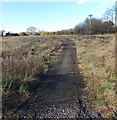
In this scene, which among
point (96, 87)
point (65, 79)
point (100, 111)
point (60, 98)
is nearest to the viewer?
point (100, 111)

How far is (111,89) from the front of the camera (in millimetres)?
5680

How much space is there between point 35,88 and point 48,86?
A: 0.62m

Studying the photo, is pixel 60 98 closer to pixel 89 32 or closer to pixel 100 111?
pixel 100 111

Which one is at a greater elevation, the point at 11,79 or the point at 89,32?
the point at 89,32

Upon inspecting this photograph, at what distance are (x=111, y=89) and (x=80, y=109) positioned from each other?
5.23 ft

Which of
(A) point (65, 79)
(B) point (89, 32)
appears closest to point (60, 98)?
(A) point (65, 79)

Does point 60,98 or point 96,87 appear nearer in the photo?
point 60,98

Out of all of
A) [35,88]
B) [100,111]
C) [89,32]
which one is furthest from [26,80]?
[89,32]

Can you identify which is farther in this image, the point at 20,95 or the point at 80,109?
the point at 20,95

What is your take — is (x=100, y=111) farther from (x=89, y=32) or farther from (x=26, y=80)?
(x=89, y=32)

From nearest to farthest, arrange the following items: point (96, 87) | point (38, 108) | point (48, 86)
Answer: point (38, 108) → point (96, 87) → point (48, 86)

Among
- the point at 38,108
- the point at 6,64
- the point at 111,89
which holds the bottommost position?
the point at 38,108

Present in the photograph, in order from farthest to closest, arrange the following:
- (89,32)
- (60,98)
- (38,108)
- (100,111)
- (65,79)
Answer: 1. (89,32)
2. (65,79)
3. (60,98)
4. (38,108)
5. (100,111)

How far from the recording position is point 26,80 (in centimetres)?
654
